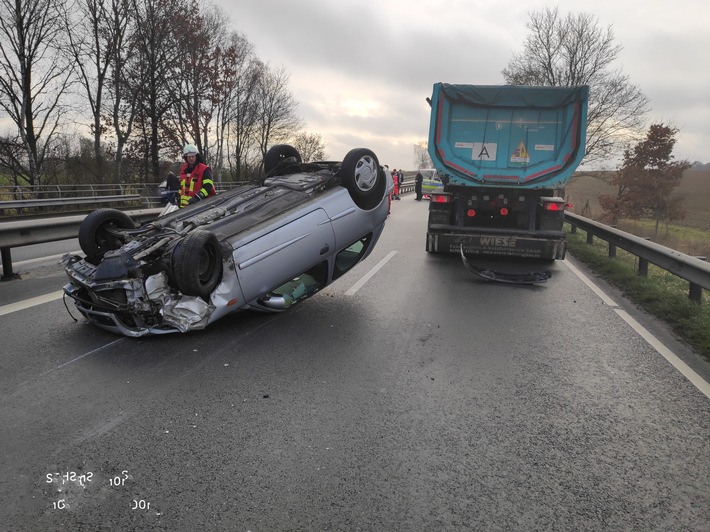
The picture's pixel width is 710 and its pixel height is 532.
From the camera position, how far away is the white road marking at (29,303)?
5.22m

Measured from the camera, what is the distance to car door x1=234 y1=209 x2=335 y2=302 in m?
4.59

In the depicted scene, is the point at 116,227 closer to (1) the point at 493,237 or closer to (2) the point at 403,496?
(2) the point at 403,496

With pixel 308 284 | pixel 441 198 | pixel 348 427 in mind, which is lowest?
pixel 348 427

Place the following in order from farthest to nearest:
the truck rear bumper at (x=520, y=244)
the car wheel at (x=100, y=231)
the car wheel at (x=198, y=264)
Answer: the truck rear bumper at (x=520, y=244) → the car wheel at (x=100, y=231) → the car wheel at (x=198, y=264)

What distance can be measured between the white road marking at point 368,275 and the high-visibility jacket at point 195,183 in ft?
7.65

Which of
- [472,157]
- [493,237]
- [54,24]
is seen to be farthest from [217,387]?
[54,24]

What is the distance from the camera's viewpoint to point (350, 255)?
609 cm

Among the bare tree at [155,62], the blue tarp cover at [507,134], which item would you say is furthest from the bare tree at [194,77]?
the blue tarp cover at [507,134]

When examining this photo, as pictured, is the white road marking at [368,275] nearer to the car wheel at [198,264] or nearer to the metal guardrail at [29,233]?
the car wheel at [198,264]

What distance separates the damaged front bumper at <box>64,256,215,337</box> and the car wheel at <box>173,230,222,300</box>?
16 centimetres

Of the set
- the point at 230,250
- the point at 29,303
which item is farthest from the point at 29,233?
the point at 230,250

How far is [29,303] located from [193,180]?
249 centimetres

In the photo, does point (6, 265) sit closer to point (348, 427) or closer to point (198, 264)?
point (198, 264)

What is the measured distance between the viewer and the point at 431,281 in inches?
295
